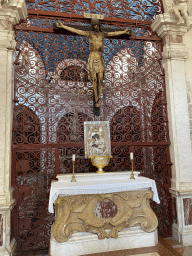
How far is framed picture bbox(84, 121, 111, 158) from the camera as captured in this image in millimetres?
3967

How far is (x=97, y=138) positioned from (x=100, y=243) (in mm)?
1749

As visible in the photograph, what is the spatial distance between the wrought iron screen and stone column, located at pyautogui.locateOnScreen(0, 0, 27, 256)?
220 millimetres

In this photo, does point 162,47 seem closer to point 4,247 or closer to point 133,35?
point 133,35

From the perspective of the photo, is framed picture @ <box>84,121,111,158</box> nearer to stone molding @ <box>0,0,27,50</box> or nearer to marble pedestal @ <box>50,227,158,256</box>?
marble pedestal @ <box>50,227,158,256</box>

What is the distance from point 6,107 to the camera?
12.2 ft

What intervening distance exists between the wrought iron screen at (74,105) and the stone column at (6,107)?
0.22m

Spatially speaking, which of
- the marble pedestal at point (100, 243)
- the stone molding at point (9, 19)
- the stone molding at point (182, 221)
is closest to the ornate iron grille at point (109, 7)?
the stone molding at point (9, 19)

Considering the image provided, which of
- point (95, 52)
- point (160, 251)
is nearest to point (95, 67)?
point (95, 52)

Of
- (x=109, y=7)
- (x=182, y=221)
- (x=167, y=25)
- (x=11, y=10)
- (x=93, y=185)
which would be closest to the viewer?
(x=93, y=185)

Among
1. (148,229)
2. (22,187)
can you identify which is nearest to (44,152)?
(22,187)

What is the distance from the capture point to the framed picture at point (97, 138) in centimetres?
397

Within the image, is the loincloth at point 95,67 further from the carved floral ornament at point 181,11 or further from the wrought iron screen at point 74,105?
the carved floral ornament at point 181,11

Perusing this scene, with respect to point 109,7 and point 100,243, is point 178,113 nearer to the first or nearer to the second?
Answer: point 109,7

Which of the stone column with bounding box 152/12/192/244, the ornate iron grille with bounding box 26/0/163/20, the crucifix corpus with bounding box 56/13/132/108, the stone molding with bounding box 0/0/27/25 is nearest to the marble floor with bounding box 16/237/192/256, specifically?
the stone column with bounding box 152/12/192/244
